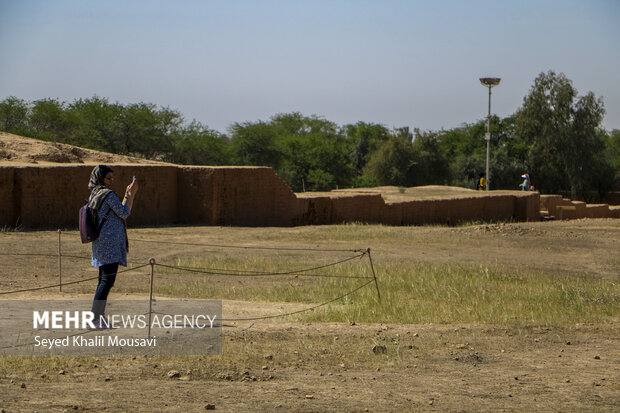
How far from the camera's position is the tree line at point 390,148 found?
44.5 metres

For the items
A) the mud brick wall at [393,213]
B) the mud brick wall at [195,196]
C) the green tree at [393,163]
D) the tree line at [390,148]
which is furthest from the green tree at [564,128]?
the mud brick wall at [195,196]

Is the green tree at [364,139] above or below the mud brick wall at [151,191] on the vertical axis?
above

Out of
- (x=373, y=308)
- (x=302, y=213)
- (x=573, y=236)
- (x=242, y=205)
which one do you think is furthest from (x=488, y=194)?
(x=373, y=308)

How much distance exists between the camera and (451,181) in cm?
5938

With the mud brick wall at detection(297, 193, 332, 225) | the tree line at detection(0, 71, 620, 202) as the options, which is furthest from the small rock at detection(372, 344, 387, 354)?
the tree line at detection(0, 71, 620, 202)

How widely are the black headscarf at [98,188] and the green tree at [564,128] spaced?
54.4 m

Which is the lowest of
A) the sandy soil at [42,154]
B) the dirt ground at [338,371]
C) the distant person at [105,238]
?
the dirt ground at [338,371]

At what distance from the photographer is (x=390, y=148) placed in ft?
183

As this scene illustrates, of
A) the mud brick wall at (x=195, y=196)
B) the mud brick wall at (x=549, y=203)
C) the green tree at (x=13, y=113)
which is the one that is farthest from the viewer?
the green tree at (x=13, y=113)

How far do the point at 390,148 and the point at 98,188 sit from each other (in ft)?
160

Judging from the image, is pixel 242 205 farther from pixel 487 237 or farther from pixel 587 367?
pixel 587 367

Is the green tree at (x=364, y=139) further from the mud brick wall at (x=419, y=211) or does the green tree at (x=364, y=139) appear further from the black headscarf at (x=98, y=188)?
the black headscarf at (x=98, y=188)

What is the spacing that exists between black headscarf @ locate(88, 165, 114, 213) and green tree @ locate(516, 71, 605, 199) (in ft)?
179

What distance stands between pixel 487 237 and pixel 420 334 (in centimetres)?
1240
